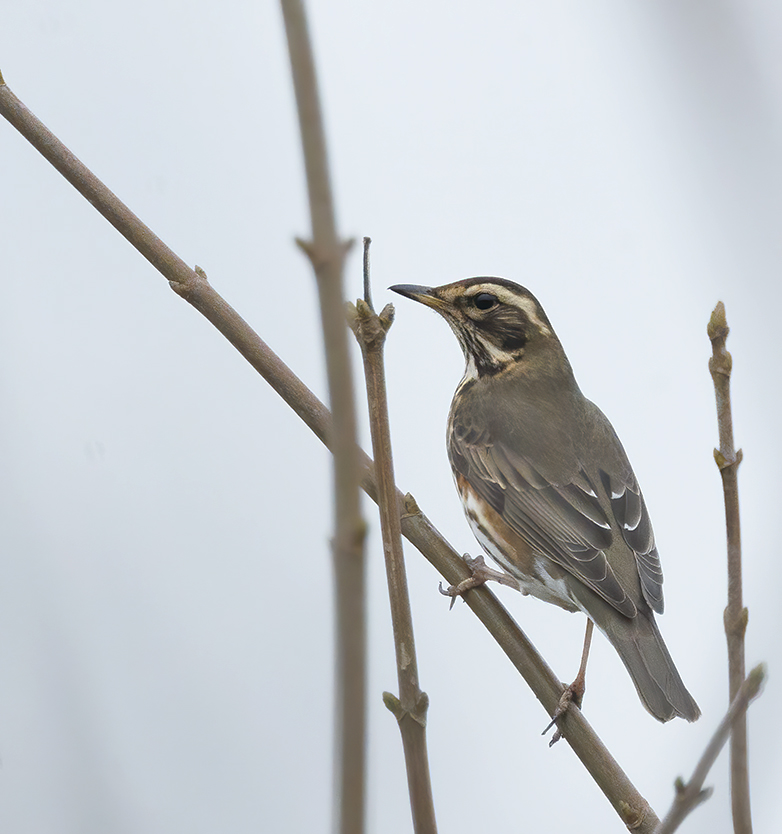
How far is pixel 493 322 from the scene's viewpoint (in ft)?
18.1

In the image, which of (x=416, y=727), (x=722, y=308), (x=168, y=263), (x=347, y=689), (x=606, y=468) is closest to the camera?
(x=347, y=689)

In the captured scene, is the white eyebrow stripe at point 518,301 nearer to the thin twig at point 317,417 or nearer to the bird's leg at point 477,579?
the bird's leg at point 477,579

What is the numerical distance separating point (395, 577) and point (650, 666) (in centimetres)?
244

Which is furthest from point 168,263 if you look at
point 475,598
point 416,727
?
point 416,727

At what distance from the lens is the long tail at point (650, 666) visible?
3.87 metres

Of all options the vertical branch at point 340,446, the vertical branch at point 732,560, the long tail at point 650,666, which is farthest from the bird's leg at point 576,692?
the vertical branch at point 340,446

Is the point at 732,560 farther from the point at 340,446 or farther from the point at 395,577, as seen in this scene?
the point at 340,446


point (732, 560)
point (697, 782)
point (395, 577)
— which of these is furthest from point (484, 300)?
point (697, 782)

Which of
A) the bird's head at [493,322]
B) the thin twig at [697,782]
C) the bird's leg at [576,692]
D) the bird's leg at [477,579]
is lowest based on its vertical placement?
the thin twig at [697,782]

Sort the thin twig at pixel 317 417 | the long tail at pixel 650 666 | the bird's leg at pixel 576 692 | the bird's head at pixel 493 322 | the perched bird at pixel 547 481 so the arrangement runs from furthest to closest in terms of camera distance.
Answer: the bird's head at pixel 493 322 → the perched bird at pixel 547 481 → the long tail at pixel 650 666 → the bird's leg at pixel 576 692 → the thin twig at pixel 317 417

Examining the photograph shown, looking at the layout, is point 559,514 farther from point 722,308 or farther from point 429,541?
point 722,308

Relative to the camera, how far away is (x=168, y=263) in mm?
3104

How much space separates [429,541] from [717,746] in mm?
1831

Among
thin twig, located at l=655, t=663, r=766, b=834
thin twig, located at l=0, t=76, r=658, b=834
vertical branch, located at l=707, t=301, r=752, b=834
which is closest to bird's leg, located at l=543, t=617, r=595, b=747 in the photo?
thin twig, located at l=0, t=76, r=658, b=834
